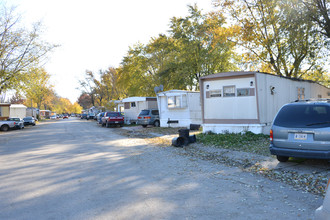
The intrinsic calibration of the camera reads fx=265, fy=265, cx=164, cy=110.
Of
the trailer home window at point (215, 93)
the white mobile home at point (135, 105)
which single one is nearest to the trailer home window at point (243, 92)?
the trailer home window at point (215, 93)

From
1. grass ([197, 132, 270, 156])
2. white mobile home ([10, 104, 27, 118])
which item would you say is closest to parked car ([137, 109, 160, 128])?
grass ([197, 132, 270, 156])

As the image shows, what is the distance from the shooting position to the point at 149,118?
2316cm

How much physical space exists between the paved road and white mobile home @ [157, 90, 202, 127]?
12.7 m

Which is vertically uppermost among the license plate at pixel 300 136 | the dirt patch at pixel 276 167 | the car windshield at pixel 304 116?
the car windshield at pixel 304 116

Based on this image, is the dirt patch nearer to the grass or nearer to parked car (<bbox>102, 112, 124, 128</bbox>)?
the grass

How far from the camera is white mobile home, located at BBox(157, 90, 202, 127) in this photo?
20.6 meters

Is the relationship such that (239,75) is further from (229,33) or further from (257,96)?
(229,33)

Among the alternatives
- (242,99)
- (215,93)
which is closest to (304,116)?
(242,99)

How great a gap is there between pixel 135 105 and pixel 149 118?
20.7 feet

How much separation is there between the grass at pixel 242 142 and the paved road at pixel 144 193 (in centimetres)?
269

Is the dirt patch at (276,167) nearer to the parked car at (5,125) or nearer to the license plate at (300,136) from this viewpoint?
the license plate at (300,136)

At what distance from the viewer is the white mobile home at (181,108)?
811 inches

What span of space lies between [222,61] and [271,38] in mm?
9668

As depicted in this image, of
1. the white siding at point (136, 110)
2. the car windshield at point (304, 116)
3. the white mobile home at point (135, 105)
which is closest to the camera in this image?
the car windshield at point (304, 116)
